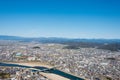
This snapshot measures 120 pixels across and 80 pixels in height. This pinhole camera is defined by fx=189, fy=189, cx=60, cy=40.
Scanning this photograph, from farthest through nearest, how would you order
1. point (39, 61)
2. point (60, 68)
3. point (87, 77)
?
point (39, 61) → point (60, 68) → point (87, 77)

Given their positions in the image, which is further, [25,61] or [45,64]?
[25,61]

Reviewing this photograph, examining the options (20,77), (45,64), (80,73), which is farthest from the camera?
(45,64)

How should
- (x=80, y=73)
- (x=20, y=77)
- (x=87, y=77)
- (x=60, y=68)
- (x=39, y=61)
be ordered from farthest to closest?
1. (x=39, y=61)
2. (x=60, y=68)
3. (x=80, y=73)
4. (x=87, y=77)
5. (x=20, y=77)

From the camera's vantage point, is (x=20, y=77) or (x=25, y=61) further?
(x=25, y=61)

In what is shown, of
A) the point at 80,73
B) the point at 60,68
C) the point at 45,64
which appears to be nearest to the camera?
the point at 80,73

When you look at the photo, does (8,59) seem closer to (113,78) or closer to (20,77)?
(20,77)

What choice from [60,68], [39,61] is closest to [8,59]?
[39,61]

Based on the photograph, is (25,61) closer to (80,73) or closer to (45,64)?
(45,64)

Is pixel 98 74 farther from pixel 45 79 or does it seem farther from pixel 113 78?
pixel 45 79

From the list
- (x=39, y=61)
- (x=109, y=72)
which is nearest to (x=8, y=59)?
(x=39, y=61)
